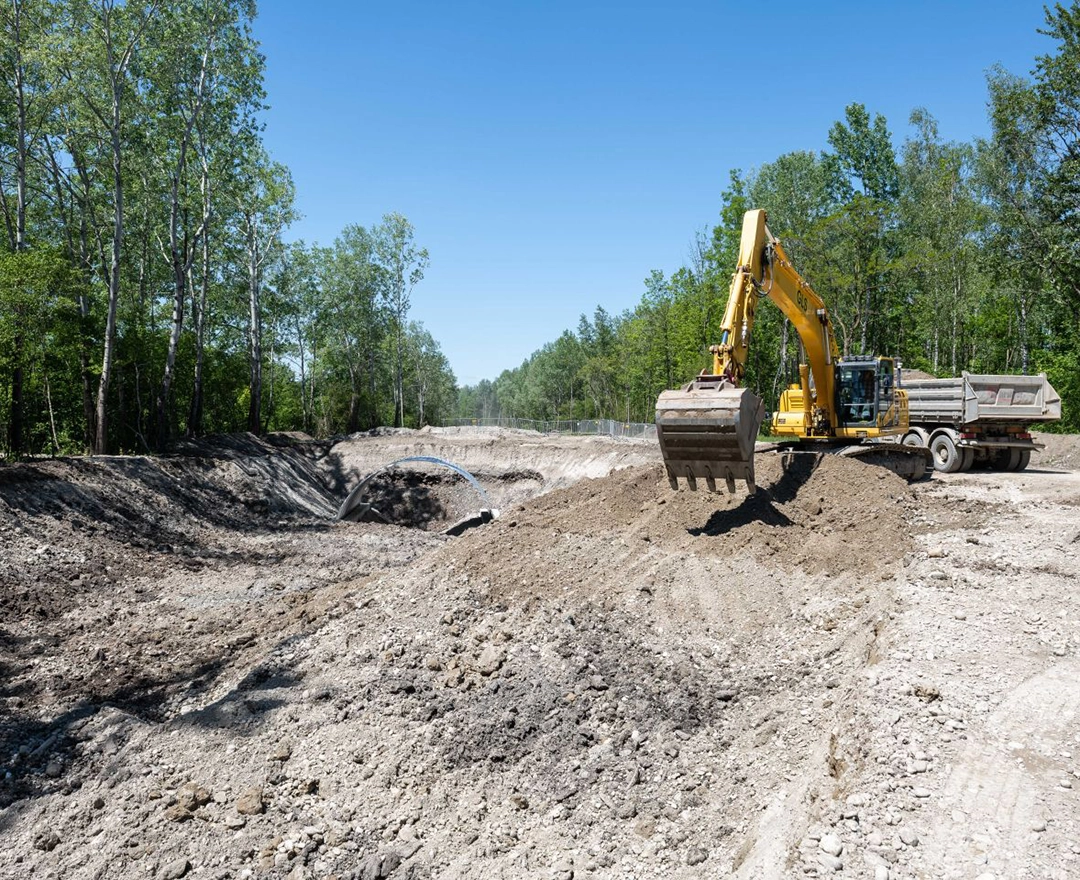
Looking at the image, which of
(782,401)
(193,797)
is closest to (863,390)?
(782,401)

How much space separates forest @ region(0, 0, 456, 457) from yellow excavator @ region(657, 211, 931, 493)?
48.0ft

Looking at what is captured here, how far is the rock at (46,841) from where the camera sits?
209 inches

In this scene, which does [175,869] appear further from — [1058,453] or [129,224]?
[129,224]

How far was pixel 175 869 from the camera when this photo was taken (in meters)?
4.93

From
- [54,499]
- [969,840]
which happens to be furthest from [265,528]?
[969,840]

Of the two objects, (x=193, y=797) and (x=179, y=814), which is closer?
(x=179, y=814)

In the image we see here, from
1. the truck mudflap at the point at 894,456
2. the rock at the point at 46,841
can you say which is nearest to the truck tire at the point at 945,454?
the truck mudflap at the point at 894,456

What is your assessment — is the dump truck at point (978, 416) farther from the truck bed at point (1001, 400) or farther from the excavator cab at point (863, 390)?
the excavator cab at point (863, 390)

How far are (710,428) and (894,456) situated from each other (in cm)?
633

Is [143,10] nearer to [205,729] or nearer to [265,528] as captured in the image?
[265,528]

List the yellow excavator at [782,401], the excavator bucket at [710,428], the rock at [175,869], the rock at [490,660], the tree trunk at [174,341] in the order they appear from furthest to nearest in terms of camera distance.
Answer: the tree trunk at [174,341], the yellow excavator at [782,401], the excavator bucket at [710,428], the rock at [490,660], the rock at [175,869]

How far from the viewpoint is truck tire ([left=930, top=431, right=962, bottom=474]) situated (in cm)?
1561

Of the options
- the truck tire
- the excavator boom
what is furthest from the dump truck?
the excavator boom

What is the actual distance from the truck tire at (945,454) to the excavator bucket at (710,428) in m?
8.81
